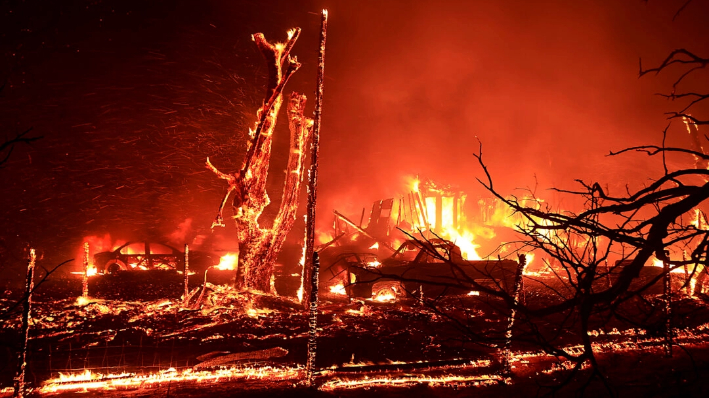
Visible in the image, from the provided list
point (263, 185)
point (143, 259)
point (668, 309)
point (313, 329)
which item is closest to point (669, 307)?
point (668, 309)

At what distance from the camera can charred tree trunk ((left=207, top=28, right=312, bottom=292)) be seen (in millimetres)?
9211

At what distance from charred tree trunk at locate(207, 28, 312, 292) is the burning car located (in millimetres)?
8954

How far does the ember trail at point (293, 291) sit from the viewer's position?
8.52 ft

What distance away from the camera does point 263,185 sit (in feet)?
31.1

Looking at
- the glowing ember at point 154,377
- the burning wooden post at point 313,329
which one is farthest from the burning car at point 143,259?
the burning wooden post at point 313,329

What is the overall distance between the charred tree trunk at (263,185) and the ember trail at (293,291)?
50mm

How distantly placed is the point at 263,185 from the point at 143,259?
36.5 ft

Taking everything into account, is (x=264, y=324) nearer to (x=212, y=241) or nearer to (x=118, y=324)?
(x=118, y=324)

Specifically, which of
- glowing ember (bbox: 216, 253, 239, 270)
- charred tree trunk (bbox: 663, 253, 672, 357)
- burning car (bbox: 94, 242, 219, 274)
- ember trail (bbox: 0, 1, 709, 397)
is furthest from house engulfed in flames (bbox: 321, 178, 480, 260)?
charred tree trunk (bbox: 663, 253, 672, 357)

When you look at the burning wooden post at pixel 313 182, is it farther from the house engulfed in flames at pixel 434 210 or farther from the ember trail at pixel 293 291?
the house engulfed in flames at pixel 434 210

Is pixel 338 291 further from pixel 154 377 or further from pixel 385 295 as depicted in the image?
pixel 154 377

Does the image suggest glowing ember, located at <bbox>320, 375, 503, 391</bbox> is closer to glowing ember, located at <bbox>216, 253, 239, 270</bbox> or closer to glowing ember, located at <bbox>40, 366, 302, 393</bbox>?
glowing ember, located at <bbox>40, 366, 302, 393</bbox>

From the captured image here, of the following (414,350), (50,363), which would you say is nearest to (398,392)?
(414,350)

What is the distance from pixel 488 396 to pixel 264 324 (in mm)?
4822
